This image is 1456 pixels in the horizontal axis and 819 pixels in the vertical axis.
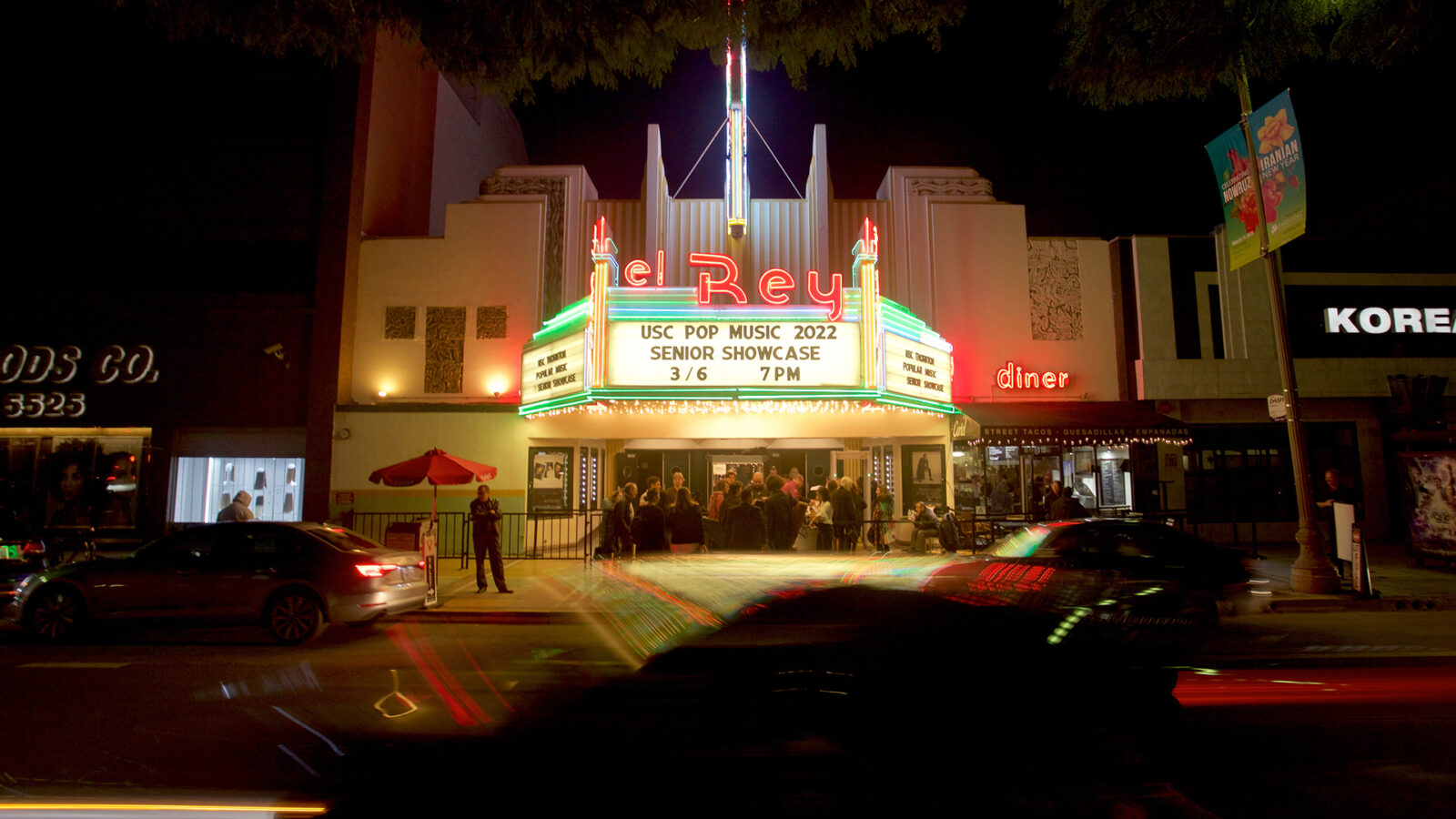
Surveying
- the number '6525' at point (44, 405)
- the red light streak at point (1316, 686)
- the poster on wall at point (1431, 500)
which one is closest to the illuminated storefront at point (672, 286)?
the poster on wall at point (1431, 500)

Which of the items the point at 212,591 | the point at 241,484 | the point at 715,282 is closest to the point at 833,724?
the point at 212,591

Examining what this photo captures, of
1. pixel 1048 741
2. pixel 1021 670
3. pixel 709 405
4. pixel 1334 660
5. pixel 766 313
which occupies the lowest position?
pixel 1334 660

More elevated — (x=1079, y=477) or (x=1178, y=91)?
(x=1178, y=91)

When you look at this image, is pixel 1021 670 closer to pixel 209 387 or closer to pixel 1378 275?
pixel 209 387

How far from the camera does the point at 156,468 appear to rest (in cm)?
1565

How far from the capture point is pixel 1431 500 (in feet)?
41.0

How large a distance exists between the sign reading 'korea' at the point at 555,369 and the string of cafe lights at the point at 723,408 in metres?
0.44

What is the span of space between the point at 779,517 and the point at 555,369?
17.0 feet

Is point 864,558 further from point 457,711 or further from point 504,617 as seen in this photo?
point 504,617

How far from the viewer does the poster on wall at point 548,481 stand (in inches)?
633

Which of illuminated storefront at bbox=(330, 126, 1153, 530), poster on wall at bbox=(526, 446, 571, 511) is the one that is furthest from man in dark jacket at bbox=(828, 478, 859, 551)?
poster on wall at bbox=(526, 446, 571, 511)

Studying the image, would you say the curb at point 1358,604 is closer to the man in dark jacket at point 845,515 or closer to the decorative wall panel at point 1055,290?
the man in dark jacket at point 845,515

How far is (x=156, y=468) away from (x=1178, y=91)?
1957 centimetres

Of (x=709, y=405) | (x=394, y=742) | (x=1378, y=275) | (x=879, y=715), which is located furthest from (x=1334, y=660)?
(x=1378, y=275)
